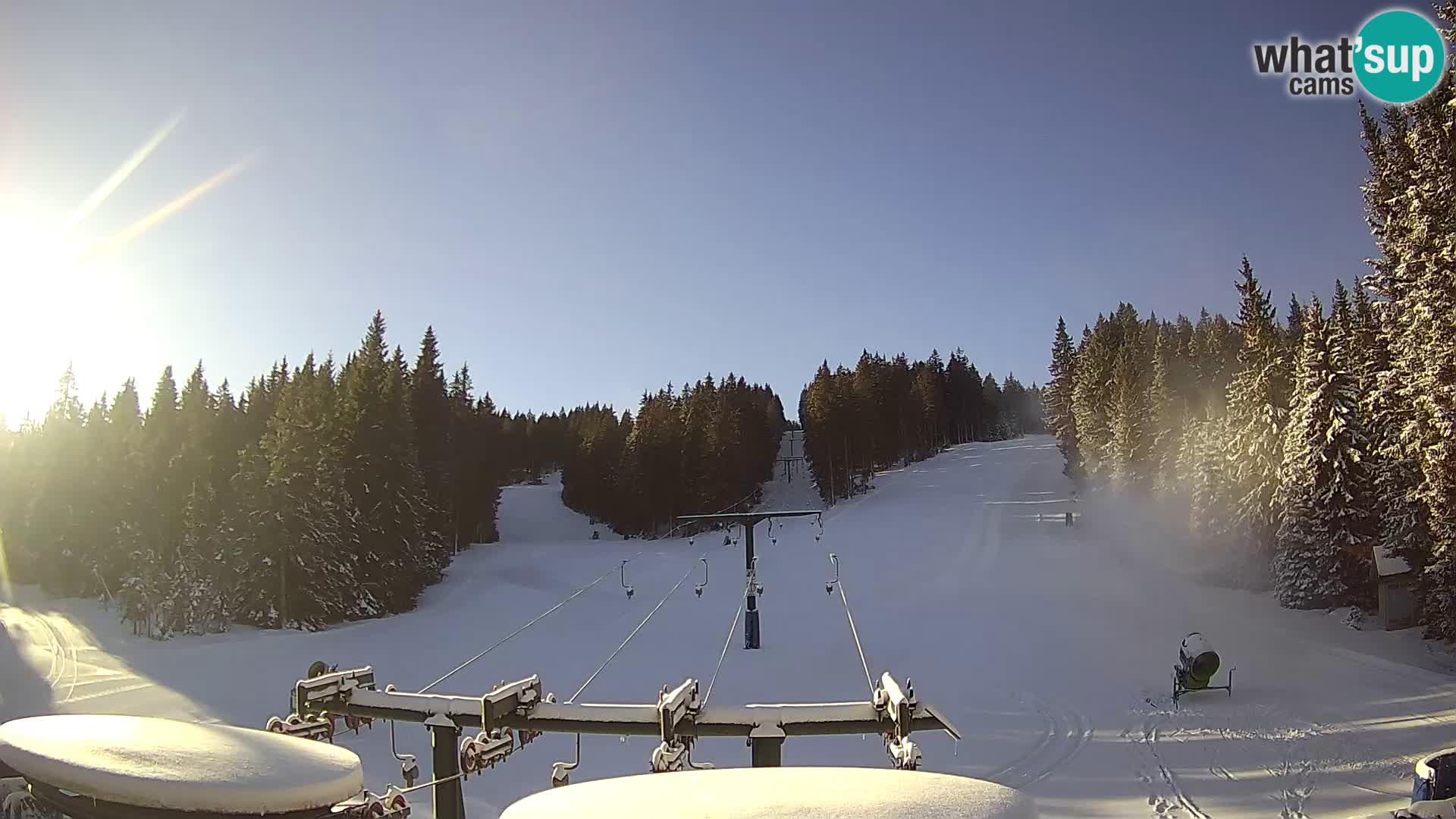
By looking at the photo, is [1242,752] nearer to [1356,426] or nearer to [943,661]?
[943,661]

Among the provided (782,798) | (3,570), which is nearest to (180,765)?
(782,798)

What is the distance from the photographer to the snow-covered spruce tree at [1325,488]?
25.4m

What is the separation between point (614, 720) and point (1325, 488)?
28.2m

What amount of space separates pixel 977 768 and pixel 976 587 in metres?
20.3

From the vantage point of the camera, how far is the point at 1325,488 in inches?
1009

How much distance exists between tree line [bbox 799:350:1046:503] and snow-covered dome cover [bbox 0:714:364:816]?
63043 millimetres

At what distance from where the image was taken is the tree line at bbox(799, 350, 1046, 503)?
68.8m

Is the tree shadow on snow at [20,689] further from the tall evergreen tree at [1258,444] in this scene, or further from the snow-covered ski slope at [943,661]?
the tall evergreen tree at [1258,444]

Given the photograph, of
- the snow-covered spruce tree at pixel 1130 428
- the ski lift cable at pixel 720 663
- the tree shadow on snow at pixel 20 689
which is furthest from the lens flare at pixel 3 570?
the snow-covered spruce tree at pixel 1130 428

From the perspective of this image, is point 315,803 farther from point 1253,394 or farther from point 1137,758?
point 1253,394

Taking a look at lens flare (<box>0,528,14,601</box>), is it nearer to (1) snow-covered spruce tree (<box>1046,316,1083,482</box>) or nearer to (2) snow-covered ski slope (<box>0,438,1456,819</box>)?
(2) snow-covered ski slope (<box>0,438,1456,819</box>)

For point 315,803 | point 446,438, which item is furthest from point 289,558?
point 315,803

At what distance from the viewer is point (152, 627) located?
1257 inches

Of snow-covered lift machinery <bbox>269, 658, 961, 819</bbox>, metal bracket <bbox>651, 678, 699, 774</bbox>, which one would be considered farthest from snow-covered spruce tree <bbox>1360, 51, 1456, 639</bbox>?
metal bracket <bbox>651, 678, 699, 774</bbox>
